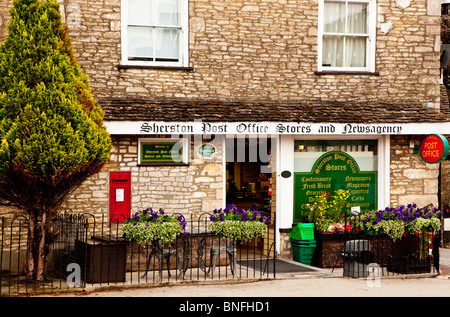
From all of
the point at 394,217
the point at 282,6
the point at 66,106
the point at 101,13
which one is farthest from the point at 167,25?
the point at 394,217

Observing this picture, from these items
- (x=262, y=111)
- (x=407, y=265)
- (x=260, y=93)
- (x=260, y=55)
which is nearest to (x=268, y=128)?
(x=262, y=111)

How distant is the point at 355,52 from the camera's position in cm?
1292

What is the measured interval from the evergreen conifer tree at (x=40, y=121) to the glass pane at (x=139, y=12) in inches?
103

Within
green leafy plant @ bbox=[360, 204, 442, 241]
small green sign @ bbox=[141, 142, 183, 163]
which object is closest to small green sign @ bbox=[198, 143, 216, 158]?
small green sign @ bbox=[141, 142, 183, 163]

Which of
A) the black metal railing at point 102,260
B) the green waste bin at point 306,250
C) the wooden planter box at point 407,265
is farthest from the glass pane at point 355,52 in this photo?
the black metal railing at point 102,260

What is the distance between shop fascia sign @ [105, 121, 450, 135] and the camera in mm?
10984

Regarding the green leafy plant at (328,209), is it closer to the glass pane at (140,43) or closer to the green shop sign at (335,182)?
the green shop sign at (335,182)

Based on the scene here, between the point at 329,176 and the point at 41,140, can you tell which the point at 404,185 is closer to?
the point at 329,176

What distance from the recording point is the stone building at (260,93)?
37.5 ft

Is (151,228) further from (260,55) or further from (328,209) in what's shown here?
(260,55)

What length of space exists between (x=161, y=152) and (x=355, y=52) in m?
4.64

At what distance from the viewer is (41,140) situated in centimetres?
865

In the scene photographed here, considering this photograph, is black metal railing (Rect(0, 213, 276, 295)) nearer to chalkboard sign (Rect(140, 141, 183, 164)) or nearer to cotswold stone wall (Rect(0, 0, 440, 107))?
chalkboard sign (Rect(140, 141, 183, 164))

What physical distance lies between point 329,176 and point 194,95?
3.22m
